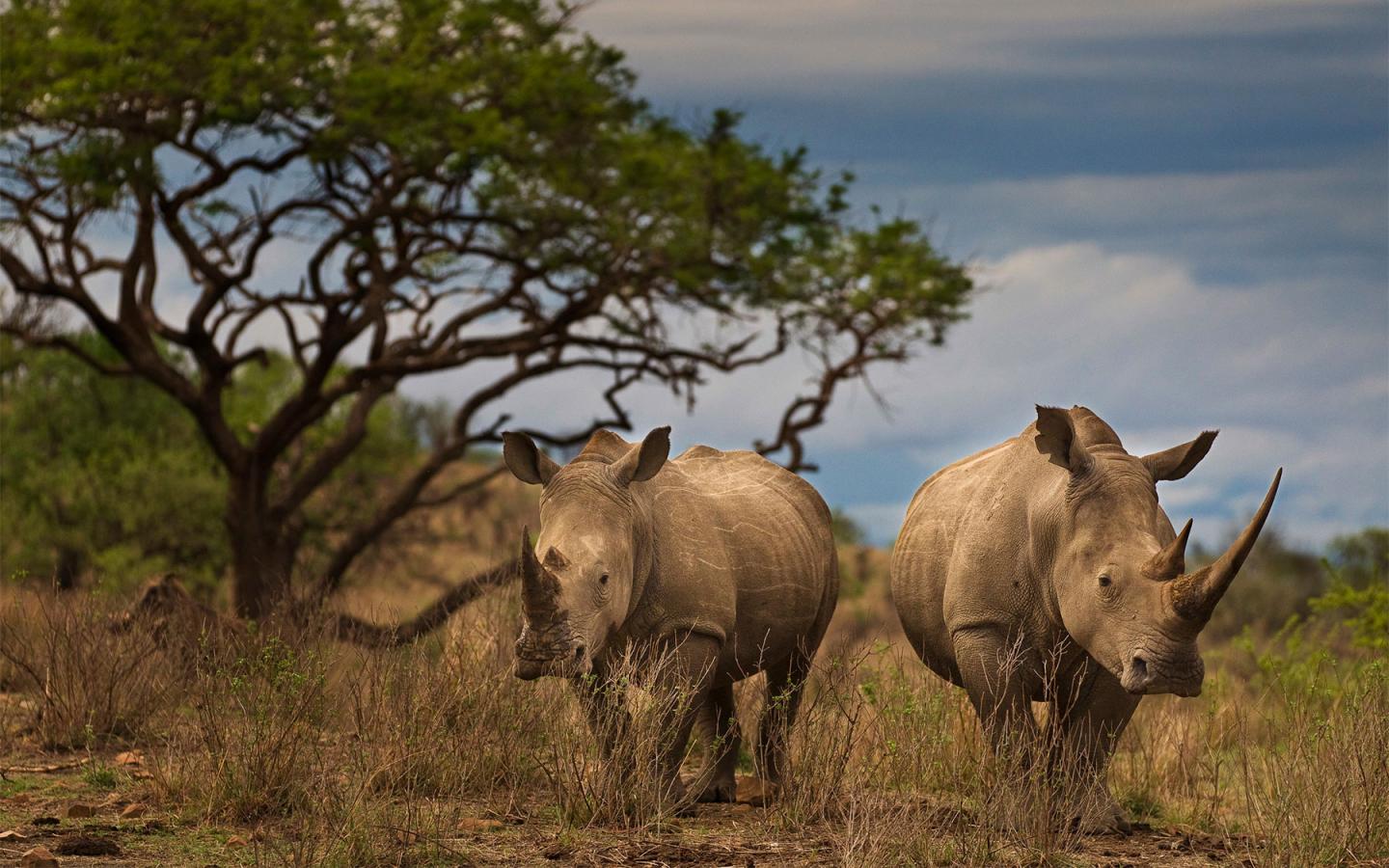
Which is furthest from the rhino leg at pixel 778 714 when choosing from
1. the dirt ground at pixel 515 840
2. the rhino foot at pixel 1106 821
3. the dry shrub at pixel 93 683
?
the dry shrub at pixel 93 683

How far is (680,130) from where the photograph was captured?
22500mm

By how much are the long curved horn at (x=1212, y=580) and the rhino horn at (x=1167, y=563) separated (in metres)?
0.07

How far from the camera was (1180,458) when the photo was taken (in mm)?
7008

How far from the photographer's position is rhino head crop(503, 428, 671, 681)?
636 centimetres

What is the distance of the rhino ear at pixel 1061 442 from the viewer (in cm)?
666

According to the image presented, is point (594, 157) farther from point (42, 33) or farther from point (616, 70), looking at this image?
point (42, 33)

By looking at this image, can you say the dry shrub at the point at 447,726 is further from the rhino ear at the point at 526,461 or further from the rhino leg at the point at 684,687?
the rhino ear at the point at 526,461

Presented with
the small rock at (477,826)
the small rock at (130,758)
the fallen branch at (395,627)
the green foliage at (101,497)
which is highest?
the green foliage at (101,497)

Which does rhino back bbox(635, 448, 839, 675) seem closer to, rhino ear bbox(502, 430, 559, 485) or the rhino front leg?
rhino ear bbox(502, 430, 559, 485)

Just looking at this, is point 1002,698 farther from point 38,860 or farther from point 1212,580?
point 38,860

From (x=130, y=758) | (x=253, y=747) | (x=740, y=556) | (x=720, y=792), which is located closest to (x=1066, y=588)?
(x=740, y=556)

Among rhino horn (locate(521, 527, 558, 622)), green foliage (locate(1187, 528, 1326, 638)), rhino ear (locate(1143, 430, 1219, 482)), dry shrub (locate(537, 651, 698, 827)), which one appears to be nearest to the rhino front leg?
rhino ear (locate(1143, 430, 1219, 482))

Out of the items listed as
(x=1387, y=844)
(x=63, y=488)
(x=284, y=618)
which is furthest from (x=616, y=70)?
(x=1387, y=844)

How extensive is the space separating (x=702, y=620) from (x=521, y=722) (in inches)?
37.3
